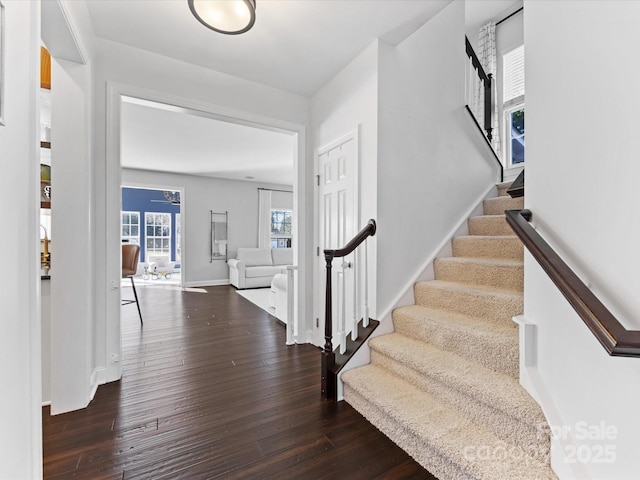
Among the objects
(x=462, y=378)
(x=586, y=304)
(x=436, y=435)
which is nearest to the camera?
(x=586, y=304)

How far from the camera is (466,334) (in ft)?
5.72

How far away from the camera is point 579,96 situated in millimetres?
1112

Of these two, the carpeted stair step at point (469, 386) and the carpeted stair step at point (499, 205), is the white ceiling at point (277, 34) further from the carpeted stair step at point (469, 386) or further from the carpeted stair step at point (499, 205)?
the carpeted stair step at point (469, 386)

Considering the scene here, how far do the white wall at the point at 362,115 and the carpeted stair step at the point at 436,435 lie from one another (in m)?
0.63

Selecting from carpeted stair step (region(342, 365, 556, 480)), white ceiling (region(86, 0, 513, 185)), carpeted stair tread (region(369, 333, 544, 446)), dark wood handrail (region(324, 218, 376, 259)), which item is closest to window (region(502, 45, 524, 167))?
white ceiling (region(86, 0, 513, 185))

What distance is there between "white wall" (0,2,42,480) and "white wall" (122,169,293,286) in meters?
6.23

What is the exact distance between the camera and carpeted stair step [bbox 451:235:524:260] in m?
2.26

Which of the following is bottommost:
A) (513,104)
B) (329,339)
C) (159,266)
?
(159,266)

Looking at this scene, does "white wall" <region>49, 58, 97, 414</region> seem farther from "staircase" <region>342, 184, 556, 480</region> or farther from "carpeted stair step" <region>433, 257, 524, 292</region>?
"carpeted stair step" <region>433, 257, 524, 292</region>

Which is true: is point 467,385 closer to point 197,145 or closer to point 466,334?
point 466,334

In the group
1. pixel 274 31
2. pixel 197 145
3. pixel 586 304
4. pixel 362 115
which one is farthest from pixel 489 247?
pixel 197 145

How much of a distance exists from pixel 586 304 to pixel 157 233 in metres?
10.5

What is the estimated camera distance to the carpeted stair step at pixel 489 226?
2587mm

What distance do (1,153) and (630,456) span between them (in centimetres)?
205
